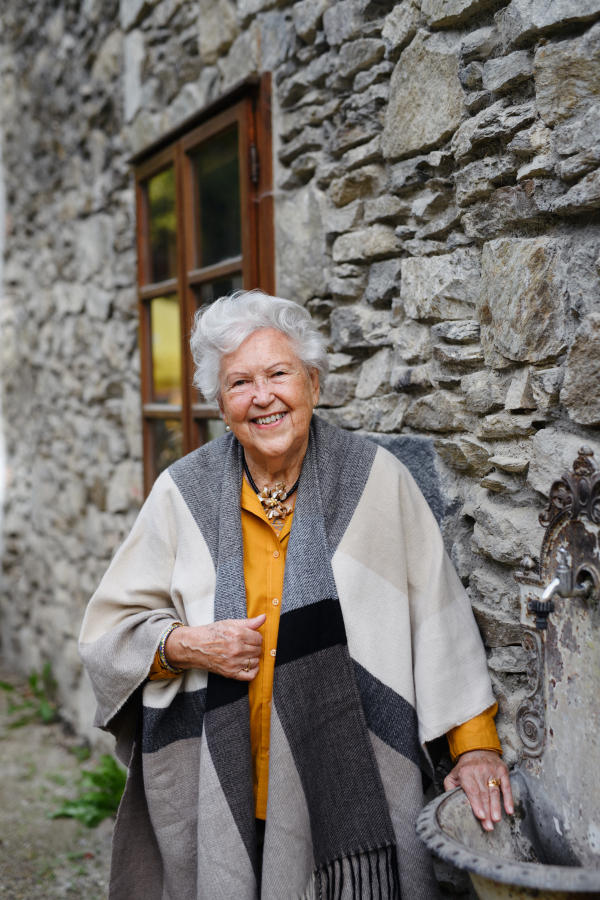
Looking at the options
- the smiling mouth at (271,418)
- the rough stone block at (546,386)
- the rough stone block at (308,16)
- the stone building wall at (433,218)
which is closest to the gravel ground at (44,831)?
the stone building wall at (433,218)

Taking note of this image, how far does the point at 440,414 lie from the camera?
5.89 ft

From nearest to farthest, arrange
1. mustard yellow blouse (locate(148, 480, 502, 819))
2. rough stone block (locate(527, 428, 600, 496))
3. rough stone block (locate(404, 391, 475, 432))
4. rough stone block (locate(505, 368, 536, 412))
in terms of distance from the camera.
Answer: rough stone block (locate(527, 428, 600, 496)) → rough stone block (locate(505, 368, 536, 412)) → mustard yellow blouse (locate(148, 480, 502, 819)) → rough stone block (locate(404, 391, 475, 432))

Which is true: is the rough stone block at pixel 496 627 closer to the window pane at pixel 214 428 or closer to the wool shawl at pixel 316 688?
the wool shawl at pixel 316 688

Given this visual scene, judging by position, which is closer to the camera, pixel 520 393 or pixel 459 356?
pixel 520 393

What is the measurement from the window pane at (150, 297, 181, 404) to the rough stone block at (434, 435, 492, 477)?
1.54 meters

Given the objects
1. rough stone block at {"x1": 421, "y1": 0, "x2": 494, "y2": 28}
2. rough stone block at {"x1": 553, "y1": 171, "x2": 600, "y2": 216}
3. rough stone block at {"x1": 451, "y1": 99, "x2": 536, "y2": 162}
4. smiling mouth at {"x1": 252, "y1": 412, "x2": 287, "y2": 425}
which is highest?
rough stone block at {"x1": 421, "y1": 0, "x2": 494, "y2": 28}

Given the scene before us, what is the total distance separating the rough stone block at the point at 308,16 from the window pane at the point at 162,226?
0.98m

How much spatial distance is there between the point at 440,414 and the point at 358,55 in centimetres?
96

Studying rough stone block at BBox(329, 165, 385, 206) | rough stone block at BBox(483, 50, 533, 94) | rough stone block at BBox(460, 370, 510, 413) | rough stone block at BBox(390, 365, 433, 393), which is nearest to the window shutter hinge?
rough stone block at BBox(329, 165, 385, 206)

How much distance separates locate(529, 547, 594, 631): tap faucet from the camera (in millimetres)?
1328

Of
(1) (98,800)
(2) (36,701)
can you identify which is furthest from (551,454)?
(2) (36,701)

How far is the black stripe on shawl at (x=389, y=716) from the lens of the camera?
1639 mm

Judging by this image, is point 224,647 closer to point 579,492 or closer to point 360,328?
point 579,492

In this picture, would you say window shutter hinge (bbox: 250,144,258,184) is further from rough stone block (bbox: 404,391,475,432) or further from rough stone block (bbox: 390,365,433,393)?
rough stone block (bbox: 404,391,475,432)
